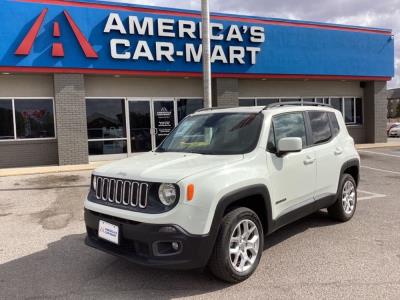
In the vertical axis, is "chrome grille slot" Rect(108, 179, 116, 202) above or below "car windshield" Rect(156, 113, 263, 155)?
below

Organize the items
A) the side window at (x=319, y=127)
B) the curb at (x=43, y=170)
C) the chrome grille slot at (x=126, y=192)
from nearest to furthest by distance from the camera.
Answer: the chrome grille slot at (x=126, y=192) → the side window at (x=319, y=127) → the curb at (x=43, y=170)

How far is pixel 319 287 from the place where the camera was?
150 inches

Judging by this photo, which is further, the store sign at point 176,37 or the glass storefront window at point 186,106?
the glass storefront window at point 186,106

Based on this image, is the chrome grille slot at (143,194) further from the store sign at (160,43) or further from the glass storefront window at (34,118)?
the glass storefront window at (34,118)

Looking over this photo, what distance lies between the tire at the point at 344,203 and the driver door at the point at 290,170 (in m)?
0.92

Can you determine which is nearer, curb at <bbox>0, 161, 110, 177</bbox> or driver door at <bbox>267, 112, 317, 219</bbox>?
driver door at <bbox>267, 112, 317, 219</bbox>

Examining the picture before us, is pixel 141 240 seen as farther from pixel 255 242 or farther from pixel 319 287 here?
pixel 319 287

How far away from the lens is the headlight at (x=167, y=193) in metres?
3.63

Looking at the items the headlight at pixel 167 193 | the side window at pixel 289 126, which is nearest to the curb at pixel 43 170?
the side window at pixel 289 126

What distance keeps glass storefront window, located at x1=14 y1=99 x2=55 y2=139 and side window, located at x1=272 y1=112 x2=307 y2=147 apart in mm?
11075

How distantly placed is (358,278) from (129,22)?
40.9 feet

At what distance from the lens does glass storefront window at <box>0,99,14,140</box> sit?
1371 cm

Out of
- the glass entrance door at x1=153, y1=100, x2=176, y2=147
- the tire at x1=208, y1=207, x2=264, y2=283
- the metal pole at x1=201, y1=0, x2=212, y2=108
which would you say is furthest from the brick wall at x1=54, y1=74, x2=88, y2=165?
the tire at x1=208, y1=207, x2=264, y2=283

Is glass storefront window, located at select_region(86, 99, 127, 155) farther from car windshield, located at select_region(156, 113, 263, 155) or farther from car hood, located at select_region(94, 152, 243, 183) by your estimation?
car hood, located at select_region(94, 152, 243, 183)
